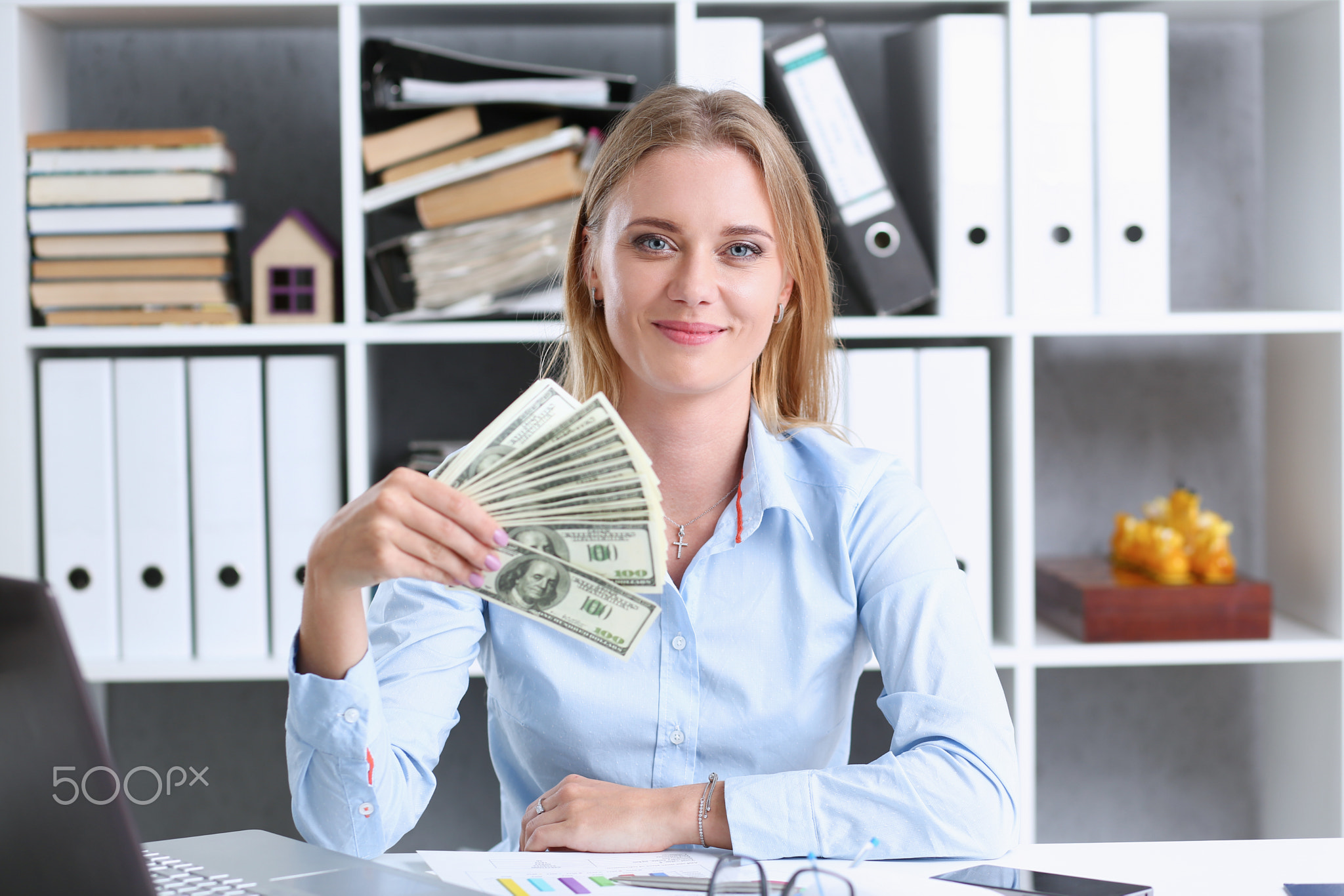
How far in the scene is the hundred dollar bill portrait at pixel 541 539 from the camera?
2.68 ft

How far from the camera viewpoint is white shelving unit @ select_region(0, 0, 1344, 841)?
1.54 m

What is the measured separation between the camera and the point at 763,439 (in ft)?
3.95

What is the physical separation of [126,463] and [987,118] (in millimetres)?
1322

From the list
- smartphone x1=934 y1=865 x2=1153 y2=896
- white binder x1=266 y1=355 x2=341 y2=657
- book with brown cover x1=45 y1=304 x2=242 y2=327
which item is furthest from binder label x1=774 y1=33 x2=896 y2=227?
smartphone x1=934 y1=865 x2=1153 y2=896

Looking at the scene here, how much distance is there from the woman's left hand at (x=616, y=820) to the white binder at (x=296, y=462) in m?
0.76

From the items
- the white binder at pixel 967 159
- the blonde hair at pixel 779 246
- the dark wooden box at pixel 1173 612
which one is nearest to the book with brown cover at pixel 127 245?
the blonde hair at pixel 779 246

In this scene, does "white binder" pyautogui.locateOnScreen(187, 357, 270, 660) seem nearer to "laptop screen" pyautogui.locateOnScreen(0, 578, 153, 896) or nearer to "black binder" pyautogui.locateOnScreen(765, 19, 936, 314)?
"black binder" pyautogui.locateOnScreen(765, 19, 936, 314)

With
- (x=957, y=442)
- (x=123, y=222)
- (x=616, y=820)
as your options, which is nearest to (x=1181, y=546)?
(x=957, y=442)

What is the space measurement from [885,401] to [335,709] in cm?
94

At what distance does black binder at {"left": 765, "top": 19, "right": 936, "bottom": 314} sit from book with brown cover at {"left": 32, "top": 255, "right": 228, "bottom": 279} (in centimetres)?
85

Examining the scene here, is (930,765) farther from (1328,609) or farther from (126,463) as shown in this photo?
(126,463)

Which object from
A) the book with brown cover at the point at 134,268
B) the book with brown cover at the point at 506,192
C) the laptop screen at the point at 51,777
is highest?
the book with brown cover at the point at 506,192

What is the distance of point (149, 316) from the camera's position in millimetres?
1562

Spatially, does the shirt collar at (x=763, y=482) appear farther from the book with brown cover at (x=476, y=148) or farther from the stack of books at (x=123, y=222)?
the stack of books at (x=123, y=222)
